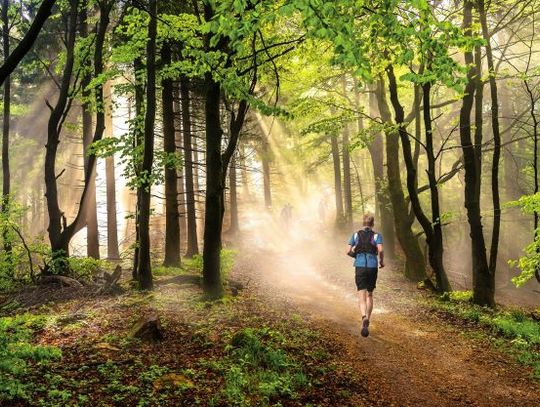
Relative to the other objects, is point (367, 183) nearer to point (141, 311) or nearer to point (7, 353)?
point (141, 311)

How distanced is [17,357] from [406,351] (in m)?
6.00

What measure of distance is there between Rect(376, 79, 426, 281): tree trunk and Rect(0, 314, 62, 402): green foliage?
493 inches

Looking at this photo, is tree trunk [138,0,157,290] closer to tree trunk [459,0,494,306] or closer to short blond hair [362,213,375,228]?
short blond hair [362,213,375,228]

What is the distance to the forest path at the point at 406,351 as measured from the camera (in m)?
5.90

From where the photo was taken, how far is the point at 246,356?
6.30m

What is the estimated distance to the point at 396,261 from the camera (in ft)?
65.3

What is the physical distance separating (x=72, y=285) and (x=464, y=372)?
8722mm

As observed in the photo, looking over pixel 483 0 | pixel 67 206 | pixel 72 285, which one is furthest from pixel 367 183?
pixel 72 285

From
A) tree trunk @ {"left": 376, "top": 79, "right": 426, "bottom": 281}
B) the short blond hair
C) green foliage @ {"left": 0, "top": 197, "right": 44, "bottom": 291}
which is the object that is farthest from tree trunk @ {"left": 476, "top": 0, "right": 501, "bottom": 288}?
green foliage @ {"left": 0, "top": 197, "right": 44, "bottom": 291}

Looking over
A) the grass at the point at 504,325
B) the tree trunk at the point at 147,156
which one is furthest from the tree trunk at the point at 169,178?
the grass at the point at 504,325

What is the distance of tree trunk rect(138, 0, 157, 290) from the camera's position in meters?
9.67

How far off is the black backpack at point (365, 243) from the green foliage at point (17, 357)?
5461 millimetres

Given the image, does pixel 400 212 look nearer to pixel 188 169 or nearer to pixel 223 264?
pixel 223 264

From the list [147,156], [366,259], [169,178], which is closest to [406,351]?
[366,259]
